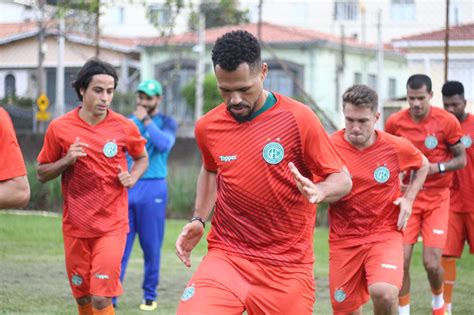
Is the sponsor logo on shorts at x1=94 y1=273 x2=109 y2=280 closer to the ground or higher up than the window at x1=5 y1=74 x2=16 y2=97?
closer to the ground

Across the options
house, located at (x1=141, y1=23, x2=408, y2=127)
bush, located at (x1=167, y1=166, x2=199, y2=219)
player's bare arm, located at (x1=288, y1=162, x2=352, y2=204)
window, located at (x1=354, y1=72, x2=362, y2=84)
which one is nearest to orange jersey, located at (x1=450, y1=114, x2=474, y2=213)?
player's bare arm, located at (x1=288, y1=162, x2=352, y2=204)

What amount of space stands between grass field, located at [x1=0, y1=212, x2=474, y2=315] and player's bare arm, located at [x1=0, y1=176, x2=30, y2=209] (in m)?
4.47

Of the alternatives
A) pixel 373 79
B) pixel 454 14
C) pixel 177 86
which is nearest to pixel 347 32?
pixel 177 86

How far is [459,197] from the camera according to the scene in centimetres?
1077

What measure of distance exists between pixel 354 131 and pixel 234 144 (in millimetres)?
2337

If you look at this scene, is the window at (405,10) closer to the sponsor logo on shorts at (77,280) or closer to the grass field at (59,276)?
the grass field at (59,276)

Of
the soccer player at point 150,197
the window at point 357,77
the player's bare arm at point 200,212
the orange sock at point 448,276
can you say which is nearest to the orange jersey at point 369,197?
the player's bare arm at point 200,212

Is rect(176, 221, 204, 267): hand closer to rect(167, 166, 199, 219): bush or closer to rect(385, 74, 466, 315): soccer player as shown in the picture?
rect(385, 74, 466, 315): soccer player

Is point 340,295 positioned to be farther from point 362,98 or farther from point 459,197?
point 459,197

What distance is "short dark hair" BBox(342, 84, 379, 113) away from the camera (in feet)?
25.7

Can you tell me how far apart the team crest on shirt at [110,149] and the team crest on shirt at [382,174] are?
2.24m

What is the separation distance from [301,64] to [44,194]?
708cm

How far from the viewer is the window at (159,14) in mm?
18969

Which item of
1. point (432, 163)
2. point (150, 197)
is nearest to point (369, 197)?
point (432, 163)
